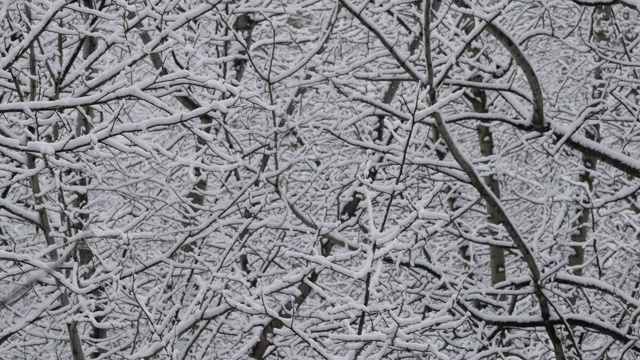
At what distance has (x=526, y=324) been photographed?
17.5 ft

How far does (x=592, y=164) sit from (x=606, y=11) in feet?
6.17

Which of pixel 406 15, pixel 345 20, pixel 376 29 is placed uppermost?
pixel 406 15

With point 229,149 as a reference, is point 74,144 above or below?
below

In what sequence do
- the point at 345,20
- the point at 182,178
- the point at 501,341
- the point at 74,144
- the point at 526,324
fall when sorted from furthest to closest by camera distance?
the point at 182,178
the point at 345,20
the point at 501,341
the point at 526,324
the point at 74,144

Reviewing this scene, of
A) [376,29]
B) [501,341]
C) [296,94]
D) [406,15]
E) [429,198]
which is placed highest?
[406,15]

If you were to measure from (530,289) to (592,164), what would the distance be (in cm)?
426

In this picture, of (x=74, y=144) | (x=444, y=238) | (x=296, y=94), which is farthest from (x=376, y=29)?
(x=444, y=238)

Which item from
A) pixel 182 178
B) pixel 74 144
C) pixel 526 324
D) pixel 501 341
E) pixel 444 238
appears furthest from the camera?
pixel 444 238

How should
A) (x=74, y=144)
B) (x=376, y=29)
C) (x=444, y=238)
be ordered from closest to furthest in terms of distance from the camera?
1. (x=74, y=144)
2. (x=376, y=29)
3. (x=444, y=238)

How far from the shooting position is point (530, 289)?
17.6 feet

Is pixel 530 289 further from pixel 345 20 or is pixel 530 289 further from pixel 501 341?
pixel 345 20

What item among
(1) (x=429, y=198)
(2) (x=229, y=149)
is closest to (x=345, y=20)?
(2) (x=229, y=149)

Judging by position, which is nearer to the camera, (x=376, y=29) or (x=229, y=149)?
(x=376, y=29)

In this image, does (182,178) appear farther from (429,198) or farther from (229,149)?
(429,198)
